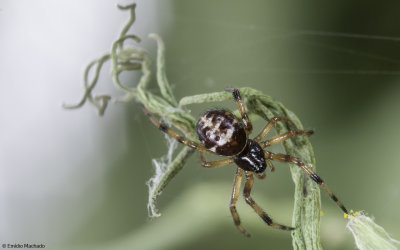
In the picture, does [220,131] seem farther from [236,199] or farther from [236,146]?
[236,199]

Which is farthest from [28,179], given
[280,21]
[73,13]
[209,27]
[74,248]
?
[280,21]

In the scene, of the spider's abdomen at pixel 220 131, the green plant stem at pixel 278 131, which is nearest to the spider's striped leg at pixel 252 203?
the spider's abdomen at pixel 220 131

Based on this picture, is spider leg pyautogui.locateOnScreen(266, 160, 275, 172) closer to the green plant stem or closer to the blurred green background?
the blurred green background

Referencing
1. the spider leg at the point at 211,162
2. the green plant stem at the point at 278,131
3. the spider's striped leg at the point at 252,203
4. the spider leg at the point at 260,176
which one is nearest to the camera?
the green plant stem at the point at 278,131

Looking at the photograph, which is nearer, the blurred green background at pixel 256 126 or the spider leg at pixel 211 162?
the blurred green background at pixel 256 126

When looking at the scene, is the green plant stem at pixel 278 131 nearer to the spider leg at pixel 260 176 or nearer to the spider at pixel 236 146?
the spider at pixel 236 146

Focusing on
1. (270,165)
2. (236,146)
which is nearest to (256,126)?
(270,165)

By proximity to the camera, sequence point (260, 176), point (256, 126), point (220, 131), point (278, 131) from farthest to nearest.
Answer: point (256, 126) → point (260, 176) → point (220, 131) → point (278, 131)
